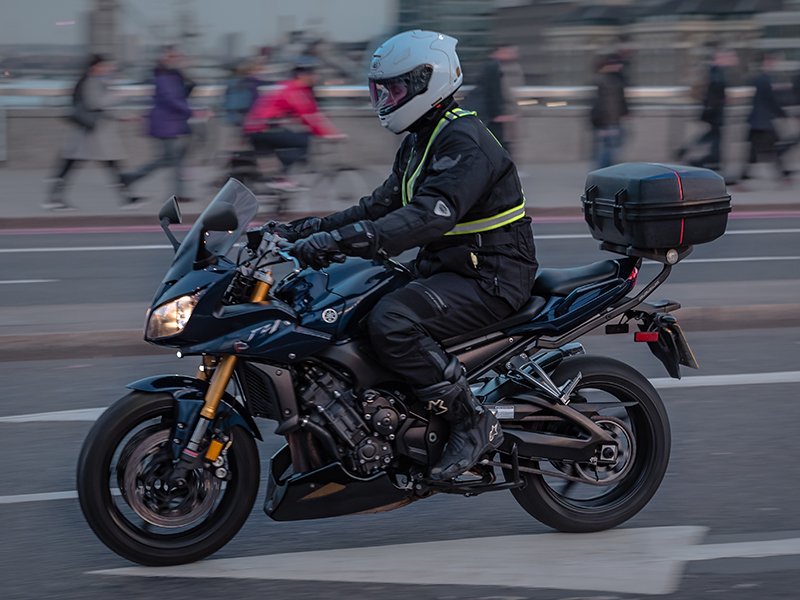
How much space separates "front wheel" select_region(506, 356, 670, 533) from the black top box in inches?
20.2

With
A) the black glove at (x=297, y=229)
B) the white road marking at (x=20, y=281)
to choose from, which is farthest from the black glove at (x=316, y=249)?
the white road marking at (x=20, y=281)

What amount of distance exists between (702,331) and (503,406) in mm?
4285

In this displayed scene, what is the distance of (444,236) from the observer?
454 centimetres

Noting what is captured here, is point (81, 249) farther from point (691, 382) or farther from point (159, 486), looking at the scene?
point (159, 486)

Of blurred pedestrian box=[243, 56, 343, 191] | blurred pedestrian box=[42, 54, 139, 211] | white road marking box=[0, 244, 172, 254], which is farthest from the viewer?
blurred pedestrian box=[42, 54, 139, 211]

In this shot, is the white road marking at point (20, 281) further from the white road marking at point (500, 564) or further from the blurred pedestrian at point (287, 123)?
the white road marking at point (500, 564)

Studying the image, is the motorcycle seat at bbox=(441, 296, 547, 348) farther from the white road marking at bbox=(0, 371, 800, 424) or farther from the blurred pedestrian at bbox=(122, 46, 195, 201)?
the blurred pedestrian at bbox=(122, 46, 195, 201)

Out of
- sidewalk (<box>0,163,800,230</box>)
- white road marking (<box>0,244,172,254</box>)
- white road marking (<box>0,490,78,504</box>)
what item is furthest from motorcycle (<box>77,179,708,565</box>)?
sidewalk (<box>0,163,800,230</box>)

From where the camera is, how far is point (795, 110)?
60.7 feet

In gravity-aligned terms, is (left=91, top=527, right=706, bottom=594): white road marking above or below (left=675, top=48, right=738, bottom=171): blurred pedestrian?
above

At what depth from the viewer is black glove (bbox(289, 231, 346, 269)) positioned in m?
4.08

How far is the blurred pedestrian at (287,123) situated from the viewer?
47.5 ft

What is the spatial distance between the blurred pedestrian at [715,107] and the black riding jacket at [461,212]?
13.0 metres

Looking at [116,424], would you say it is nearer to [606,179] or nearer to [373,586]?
[373,586]
